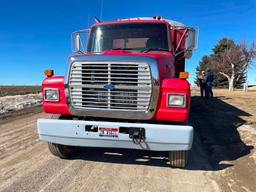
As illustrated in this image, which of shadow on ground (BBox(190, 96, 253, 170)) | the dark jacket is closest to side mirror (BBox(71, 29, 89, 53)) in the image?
shadow on ground (BBox(190, 96, 253, 170))

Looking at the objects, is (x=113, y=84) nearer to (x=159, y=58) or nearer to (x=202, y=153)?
(x=159, y=58)

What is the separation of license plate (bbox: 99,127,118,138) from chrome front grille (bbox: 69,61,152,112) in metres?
0.35

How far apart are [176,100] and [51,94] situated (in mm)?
2152

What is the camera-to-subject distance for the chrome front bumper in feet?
12.5

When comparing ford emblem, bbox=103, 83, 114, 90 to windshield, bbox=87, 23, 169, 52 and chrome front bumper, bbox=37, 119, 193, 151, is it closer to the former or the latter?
chrome front bumper, bbox=37, 119, 193, 151

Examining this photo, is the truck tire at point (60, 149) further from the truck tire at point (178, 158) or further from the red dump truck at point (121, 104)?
the truck tire at point (178, 158)

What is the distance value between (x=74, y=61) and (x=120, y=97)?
0.96 meters

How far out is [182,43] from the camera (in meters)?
6.11

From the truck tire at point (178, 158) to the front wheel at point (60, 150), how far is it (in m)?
1.96

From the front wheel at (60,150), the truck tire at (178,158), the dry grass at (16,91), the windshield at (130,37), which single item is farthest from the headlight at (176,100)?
the dry grass at (16,91)

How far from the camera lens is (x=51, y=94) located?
14.5 feet

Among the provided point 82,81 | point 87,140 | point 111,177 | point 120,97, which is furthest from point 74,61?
point 111,177

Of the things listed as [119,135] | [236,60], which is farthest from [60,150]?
[236,60]

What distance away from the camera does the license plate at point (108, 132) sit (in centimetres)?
398
